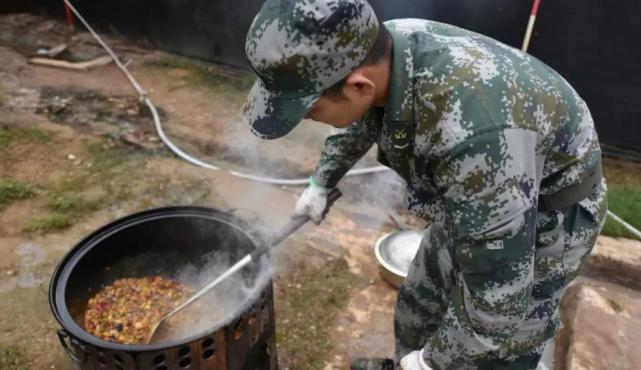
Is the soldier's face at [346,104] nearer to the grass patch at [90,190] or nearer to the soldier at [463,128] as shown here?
the soldier at [463,128]

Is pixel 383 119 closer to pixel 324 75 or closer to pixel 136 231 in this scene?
pixel 324 75

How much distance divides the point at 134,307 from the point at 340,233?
216cm

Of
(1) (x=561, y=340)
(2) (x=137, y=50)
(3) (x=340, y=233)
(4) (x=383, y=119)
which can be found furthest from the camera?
(2) (x=137, y=50)

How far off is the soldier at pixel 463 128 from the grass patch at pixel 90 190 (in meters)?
3.44

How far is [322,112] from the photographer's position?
1.96 m

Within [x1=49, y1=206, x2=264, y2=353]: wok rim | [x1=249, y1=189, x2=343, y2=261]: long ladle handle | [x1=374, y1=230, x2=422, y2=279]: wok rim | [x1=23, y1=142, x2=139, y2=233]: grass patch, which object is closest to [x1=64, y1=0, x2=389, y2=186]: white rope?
[x1=23, y1=142, x2=139, y2=233]: grass patch

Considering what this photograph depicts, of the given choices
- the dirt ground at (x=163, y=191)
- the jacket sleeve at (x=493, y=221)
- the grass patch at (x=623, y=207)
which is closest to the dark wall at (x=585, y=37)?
the grass patch at (x=623, y=207)

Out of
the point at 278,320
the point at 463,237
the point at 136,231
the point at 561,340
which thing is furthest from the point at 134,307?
the point at 561,340

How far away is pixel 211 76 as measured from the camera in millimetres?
7965

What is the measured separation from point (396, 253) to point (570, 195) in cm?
227

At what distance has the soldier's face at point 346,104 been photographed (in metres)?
1.84

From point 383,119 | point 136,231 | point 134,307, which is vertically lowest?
point 134,307

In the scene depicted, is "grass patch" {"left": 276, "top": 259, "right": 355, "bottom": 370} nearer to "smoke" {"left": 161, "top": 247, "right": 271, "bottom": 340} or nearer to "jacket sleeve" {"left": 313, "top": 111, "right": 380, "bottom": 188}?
"smoke" {"left": 161, "top": 247, "right": 271, "bottom": 340}

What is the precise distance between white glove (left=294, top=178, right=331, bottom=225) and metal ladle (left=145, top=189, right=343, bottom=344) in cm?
4
